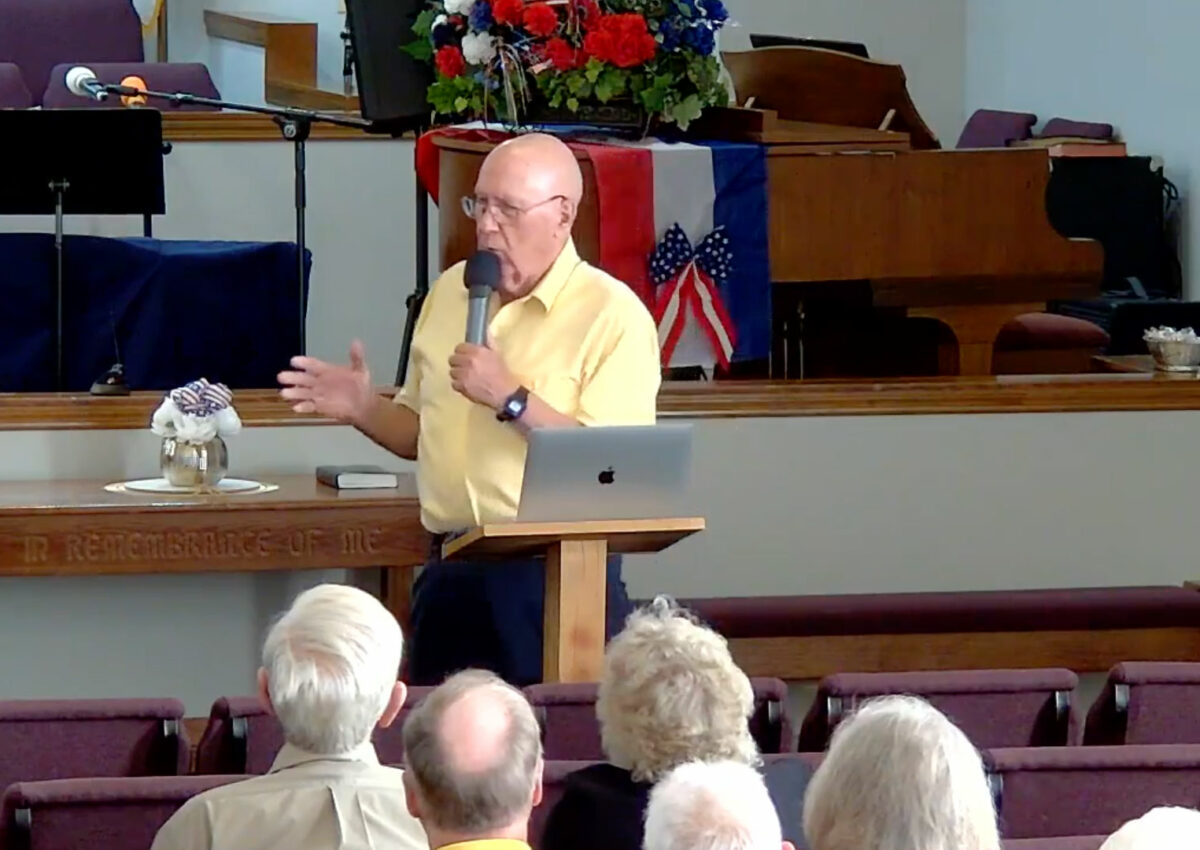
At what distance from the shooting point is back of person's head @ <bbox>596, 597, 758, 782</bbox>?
267cm

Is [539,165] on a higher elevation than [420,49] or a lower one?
lower

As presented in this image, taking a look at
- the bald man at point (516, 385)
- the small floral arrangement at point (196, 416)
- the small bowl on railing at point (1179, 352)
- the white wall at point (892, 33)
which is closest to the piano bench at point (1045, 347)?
the small bowl on railing at point (1179, 352)

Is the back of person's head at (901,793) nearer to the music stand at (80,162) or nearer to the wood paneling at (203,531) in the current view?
the wood paneling at (203,531)

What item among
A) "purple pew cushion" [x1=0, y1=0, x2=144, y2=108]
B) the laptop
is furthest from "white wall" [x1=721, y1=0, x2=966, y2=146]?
the laptop

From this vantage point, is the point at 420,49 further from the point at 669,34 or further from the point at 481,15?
the point at 669,34

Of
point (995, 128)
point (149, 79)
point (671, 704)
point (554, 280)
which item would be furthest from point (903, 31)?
point (671, 704)

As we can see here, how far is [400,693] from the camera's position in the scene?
2.72 meters

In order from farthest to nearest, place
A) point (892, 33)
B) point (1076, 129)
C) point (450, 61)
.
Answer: point (892, 33), point (1076, 129), point (450, 61)

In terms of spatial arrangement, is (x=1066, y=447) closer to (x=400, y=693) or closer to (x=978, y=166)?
(x=978, y=166)

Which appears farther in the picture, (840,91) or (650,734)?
(840,91)

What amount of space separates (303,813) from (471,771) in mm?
383

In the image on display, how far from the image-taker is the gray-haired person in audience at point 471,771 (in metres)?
2.27

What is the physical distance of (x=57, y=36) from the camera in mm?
11461

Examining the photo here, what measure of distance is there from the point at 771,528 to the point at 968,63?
21.8 ft
